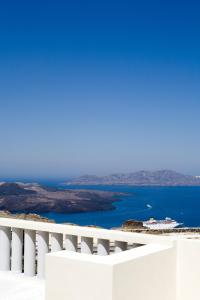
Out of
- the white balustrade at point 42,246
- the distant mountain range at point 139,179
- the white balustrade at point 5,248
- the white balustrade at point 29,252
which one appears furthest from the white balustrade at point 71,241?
the distant mountain range at point 139,179

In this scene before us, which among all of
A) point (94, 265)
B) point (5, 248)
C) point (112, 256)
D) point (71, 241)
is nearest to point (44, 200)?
point (5, 248)

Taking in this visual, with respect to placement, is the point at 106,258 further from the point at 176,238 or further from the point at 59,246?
the point at 59,246

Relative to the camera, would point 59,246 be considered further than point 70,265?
Yes

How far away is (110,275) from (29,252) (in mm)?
1712

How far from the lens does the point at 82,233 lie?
4520 millimetres

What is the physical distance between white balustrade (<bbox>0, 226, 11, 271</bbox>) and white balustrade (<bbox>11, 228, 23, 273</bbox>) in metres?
0.10

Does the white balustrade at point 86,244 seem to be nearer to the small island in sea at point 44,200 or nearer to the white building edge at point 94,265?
the white building edge at point 94,265

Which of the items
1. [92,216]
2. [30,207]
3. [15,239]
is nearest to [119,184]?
[92,216]

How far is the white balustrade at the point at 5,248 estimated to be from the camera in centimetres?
512

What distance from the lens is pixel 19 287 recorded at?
15.3 feet

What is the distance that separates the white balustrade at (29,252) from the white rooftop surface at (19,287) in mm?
77

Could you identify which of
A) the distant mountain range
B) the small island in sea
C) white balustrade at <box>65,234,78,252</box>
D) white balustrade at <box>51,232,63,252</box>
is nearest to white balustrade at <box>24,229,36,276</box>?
white balustrade at <box>51,232,63,252</box>

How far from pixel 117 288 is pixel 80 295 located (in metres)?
0.30

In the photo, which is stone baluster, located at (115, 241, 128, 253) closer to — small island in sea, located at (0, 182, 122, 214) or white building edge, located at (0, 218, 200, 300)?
white building edge, located at (0, 218, 200, 300)
